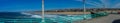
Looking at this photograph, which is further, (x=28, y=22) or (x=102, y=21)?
(x=102, y=21)

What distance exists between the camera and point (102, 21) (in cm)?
1944

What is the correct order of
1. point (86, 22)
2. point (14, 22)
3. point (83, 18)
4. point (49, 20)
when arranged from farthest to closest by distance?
1. point (83, 18)
2. point (86, 22)
3. point (49, 20)
4. point (14, 22)

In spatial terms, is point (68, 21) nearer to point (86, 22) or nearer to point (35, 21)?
point (35, 21)

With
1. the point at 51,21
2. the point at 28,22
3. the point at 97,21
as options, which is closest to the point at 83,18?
the point at 97,21

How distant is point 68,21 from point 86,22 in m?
3.22

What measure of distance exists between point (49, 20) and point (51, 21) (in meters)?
0.17

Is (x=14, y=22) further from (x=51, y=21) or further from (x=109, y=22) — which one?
(x=109, y=22)

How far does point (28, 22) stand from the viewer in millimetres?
14719

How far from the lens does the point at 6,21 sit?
14914 millimetres

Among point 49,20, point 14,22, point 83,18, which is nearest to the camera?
point 14,22

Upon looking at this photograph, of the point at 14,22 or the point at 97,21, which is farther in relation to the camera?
the point at 97,21

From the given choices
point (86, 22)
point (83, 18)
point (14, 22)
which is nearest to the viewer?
point (14, 22)

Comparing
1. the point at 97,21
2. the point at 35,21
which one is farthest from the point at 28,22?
the point at 97,21

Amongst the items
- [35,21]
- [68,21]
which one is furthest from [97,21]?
[35,21]
